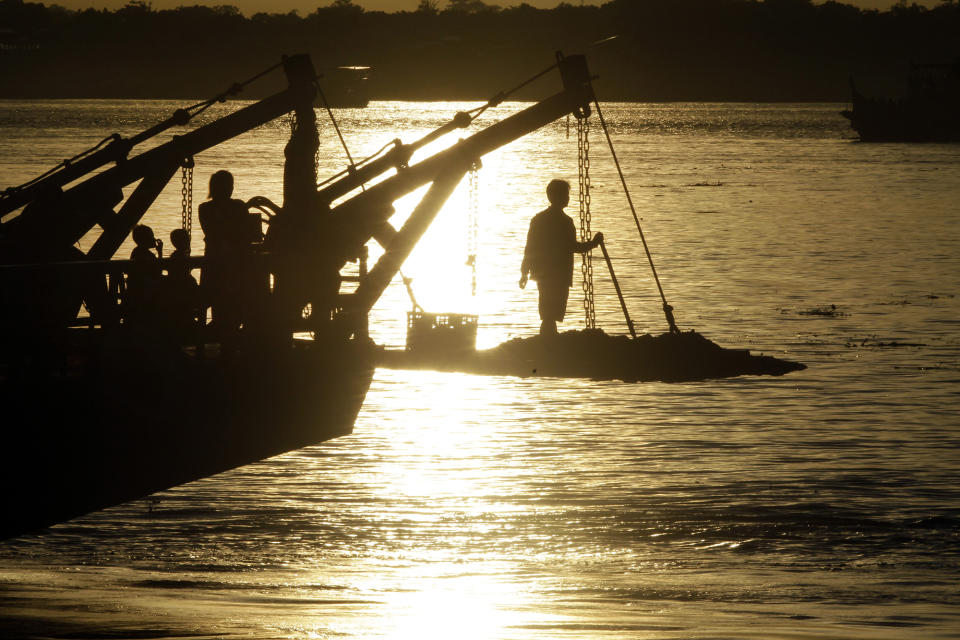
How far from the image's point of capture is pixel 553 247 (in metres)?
17.3

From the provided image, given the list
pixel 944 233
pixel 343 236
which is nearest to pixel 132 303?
pixel 343 236

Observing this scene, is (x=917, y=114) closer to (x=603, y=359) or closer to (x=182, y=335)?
(x=603, y=359)

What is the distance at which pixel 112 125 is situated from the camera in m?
149

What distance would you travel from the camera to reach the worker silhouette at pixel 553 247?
17.3 meters

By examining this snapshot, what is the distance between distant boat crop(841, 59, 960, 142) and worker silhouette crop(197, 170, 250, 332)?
87.3 metres

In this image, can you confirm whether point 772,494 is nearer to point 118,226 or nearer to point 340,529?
point 340,529

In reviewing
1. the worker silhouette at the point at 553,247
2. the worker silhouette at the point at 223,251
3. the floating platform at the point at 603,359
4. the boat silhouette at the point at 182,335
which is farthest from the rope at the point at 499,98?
the worker silhouette at the point at 223,251

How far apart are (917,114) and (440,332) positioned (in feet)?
294

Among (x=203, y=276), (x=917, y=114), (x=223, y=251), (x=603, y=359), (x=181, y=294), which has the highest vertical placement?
(x=917, y=114)

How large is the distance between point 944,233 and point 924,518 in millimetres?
30162

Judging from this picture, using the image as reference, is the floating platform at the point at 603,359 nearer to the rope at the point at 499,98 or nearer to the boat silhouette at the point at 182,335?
the boat silhouette at the point at 182,335

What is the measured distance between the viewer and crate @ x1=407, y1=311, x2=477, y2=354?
18328 mm

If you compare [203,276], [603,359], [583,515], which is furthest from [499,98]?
[583,515]

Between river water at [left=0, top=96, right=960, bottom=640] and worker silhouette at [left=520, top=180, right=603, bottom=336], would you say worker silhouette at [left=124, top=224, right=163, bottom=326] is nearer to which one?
river water at [left=0, top=96, right=960, bottom=640]
